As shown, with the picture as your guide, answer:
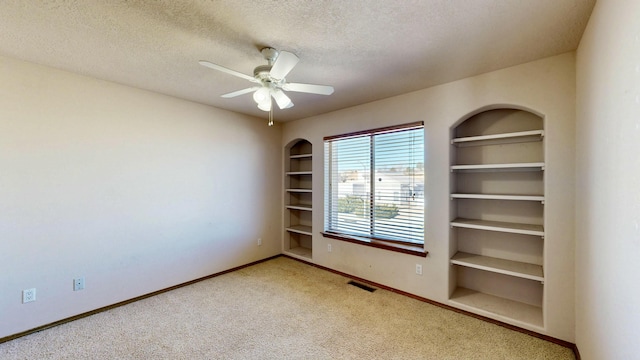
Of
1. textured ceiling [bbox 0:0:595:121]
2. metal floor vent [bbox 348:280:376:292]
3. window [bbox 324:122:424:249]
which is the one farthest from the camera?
metal floor vent [bbox 348:280:376:292]

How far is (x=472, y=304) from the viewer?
8.85 feet

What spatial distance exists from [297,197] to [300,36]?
3.36 metres

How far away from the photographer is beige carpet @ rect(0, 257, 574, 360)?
2098mm

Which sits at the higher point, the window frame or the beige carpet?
the window frame

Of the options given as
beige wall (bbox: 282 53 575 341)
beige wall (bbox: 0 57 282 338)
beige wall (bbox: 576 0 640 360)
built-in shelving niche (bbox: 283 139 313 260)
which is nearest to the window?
beige wall (bbox: 282 53 575 341)

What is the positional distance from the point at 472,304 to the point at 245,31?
3.29m

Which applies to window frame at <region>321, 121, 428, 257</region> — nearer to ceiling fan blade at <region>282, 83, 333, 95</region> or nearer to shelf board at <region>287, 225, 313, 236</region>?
shelf board at <region>287, 225, 313, 236</region>

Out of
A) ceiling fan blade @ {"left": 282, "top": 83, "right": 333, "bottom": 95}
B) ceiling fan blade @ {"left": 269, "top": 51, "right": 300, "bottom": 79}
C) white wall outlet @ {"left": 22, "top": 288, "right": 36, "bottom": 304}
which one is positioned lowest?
white wall outlet @ {"left": 22, "top": 288, "right": 36, "bottom": 304}

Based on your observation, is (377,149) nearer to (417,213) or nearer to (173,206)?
(417,213)

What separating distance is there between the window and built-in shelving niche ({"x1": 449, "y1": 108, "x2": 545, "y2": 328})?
1.38ft

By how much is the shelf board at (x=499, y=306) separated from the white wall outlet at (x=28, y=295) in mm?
4082

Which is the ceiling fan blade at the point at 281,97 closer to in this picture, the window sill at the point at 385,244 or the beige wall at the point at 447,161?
the beige wall at the point at 447,161

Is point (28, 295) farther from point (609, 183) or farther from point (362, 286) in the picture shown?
point (609, 183)

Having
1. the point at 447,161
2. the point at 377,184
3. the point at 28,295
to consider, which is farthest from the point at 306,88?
the point at 28,295
